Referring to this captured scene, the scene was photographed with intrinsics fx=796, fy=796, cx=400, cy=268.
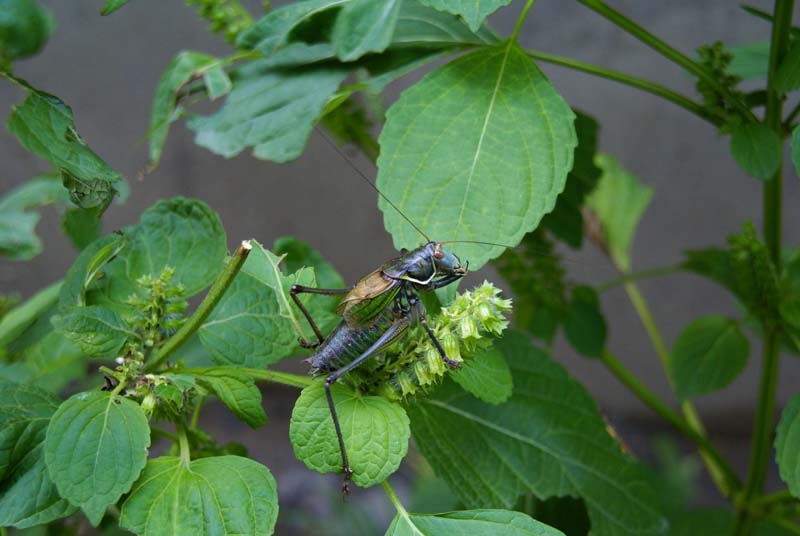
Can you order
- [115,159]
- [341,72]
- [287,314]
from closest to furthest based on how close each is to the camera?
[287,314] < [341,72] < [115,159]

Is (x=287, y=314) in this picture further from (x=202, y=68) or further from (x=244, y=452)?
(x=202, y=68)

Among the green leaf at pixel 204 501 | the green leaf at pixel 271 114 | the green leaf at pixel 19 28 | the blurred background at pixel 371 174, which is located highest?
the green leaf at pixel 19 28

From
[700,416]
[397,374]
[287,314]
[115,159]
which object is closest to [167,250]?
[287,314]

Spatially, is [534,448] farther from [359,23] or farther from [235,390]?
[359,23]

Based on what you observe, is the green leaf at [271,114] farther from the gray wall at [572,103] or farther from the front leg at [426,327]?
the gray wall at [572,103]

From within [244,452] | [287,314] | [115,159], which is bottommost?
[115,159]

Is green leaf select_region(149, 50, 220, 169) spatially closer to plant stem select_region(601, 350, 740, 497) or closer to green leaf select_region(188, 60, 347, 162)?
green leaf select_region(188, 60, 347, 162)

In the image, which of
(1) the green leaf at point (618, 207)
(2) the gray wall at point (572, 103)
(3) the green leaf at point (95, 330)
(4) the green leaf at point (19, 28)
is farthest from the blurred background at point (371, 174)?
(3) the green leaf at point (95, 330)
